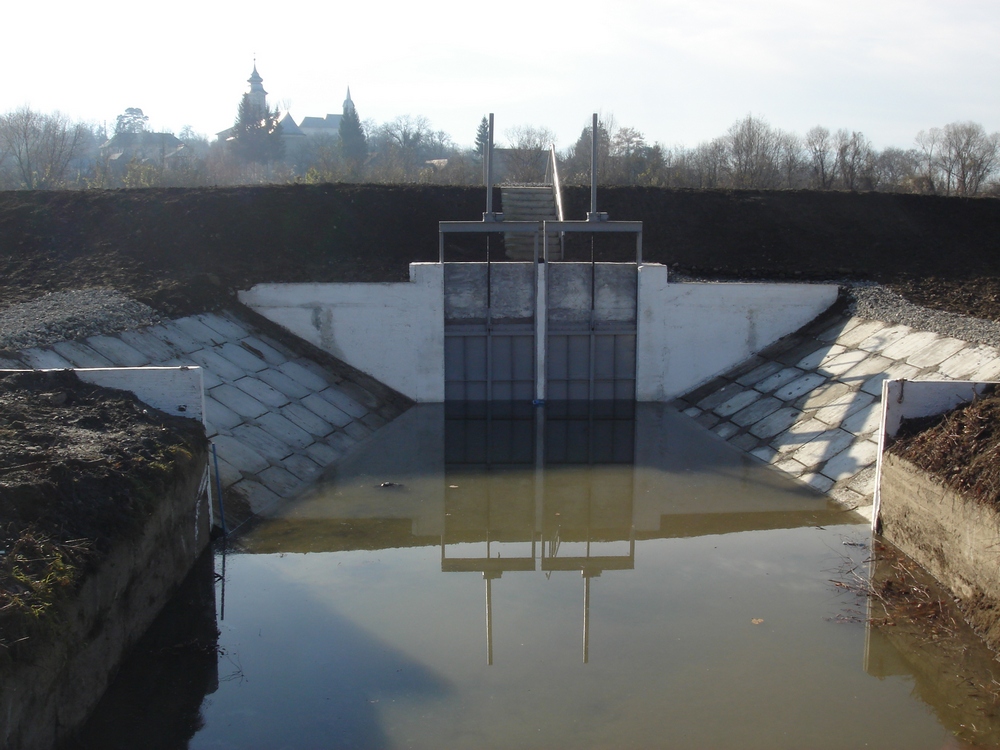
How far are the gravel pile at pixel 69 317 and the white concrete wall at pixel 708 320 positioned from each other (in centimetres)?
950

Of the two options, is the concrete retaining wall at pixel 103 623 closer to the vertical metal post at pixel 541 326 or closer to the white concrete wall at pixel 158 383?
the white concrete wall at pixel 158 383

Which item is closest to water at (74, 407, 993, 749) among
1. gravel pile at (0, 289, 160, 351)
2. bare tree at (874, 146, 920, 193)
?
gravel pile at (0, 289, 160, 351)

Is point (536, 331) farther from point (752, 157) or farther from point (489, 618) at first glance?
point (752, 157)

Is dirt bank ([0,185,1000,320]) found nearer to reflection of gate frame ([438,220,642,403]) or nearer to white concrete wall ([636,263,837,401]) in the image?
white concrete wall ([636,263,837,401])

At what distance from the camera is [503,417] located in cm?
1630

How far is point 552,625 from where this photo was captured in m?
7.68

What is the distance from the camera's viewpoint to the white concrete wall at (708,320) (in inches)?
669

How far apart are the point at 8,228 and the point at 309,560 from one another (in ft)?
46.7

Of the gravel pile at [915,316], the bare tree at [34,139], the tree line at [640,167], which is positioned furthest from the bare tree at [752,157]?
the bare tree at [34,139]

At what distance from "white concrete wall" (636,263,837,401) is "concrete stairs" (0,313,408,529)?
5352 mm

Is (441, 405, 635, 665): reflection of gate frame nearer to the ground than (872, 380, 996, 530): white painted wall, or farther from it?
nearer to the ground

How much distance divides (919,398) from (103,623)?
8457mm

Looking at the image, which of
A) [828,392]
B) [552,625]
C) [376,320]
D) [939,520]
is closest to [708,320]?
[828,392]

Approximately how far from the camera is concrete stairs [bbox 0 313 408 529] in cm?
1127
